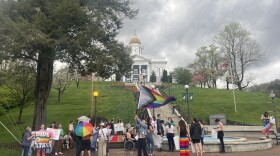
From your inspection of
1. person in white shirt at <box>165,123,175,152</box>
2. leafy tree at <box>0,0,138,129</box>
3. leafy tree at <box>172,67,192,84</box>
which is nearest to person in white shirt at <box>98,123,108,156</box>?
person in white shirt at <box>165,123,175,152</box>

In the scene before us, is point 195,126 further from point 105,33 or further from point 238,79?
point 238,79

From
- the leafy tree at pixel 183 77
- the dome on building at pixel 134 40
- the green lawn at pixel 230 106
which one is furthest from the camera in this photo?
the dome on building at pixel 134 40

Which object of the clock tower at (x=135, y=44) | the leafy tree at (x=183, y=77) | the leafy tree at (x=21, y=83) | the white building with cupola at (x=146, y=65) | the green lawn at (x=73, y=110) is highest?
the clock tower at (x=135, y=44)

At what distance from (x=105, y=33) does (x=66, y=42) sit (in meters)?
3.67

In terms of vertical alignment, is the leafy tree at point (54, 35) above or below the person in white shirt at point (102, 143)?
above

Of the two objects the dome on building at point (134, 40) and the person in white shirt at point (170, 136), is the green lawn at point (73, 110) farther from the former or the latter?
the dome on building at point (134, 40)

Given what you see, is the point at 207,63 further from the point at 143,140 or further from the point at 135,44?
the point at 143,140

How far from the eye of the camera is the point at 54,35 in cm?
1744


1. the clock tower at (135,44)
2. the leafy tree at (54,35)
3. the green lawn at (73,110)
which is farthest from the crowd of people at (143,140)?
the clock tower at (135,44)

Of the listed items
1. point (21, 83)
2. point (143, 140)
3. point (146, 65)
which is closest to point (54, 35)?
point (143, 140)

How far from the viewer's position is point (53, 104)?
143 feet

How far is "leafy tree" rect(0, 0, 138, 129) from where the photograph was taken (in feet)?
54.1

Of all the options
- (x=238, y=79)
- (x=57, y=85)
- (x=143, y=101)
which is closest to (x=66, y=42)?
(x=143, y=101)

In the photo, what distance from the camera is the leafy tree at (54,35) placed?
16484 mm
